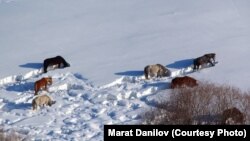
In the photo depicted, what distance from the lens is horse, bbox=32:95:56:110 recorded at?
26.3m

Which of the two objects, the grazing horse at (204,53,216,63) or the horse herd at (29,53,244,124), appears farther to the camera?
the grazing horse at (204,53,216,63)

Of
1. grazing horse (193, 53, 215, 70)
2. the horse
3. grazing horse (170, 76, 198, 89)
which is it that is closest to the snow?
the horse

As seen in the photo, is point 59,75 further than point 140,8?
No

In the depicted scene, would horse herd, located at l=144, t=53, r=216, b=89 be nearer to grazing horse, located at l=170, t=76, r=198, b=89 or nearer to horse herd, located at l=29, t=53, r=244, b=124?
horse herd, located at l=29, t=53, r=244, b=124

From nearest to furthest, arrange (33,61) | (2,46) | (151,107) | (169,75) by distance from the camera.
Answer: (151,107)
(169,75)
(33,61)
(2,46)

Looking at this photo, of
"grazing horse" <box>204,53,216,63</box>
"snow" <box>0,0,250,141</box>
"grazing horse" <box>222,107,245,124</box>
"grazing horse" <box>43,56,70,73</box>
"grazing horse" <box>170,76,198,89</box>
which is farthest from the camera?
"grazing horse" <box>43,56,70,73</box>

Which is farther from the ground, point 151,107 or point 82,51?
point 82,51

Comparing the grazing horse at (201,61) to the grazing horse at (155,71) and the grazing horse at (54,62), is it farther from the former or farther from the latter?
the grazing horse at (54,62)

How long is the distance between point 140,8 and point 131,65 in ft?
35.5

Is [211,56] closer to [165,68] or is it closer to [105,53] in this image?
[165,68]

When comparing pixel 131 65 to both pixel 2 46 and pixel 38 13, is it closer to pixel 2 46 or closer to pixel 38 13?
pixel 2 46

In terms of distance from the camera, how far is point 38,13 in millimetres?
43094

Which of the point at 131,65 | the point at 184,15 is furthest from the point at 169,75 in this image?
the point at 184,15

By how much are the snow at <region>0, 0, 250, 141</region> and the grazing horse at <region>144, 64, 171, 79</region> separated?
0.28m
